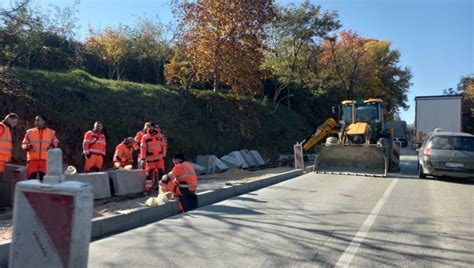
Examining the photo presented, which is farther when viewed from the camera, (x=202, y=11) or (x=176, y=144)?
(x=202, y=11)

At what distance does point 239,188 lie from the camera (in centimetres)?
1161

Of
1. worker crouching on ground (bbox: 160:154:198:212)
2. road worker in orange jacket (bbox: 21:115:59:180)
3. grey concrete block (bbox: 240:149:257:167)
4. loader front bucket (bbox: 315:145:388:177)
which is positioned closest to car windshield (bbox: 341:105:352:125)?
loader front bucket (bbox: 315:145:388:177)

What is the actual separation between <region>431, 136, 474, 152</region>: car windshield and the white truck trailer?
30.5 ft

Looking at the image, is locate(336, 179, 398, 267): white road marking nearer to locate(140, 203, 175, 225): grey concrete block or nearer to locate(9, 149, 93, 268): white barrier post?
locate(9, 149, 93, 268): white barrier post

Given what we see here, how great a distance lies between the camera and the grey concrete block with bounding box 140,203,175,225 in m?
7.92

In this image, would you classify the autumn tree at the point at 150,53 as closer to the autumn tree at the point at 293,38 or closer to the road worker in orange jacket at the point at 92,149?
the autumn tree at the point at 293,38

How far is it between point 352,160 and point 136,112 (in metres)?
8.41

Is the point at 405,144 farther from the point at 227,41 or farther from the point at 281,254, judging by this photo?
the point at 281,254

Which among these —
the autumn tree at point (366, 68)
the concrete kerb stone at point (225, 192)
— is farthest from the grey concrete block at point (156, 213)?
the autumn tree at point (366, 68)

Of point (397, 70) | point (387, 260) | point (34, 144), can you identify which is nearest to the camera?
point (387, 260)

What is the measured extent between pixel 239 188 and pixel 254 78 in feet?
38.5

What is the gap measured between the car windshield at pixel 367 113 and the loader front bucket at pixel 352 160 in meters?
3.06

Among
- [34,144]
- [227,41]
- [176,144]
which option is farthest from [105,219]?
[227,41]

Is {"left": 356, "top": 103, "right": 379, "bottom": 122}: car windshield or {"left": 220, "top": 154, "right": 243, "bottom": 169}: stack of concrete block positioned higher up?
{"left": 356, "top": 103, "right": 379, "bottom": 122}: car windshield
